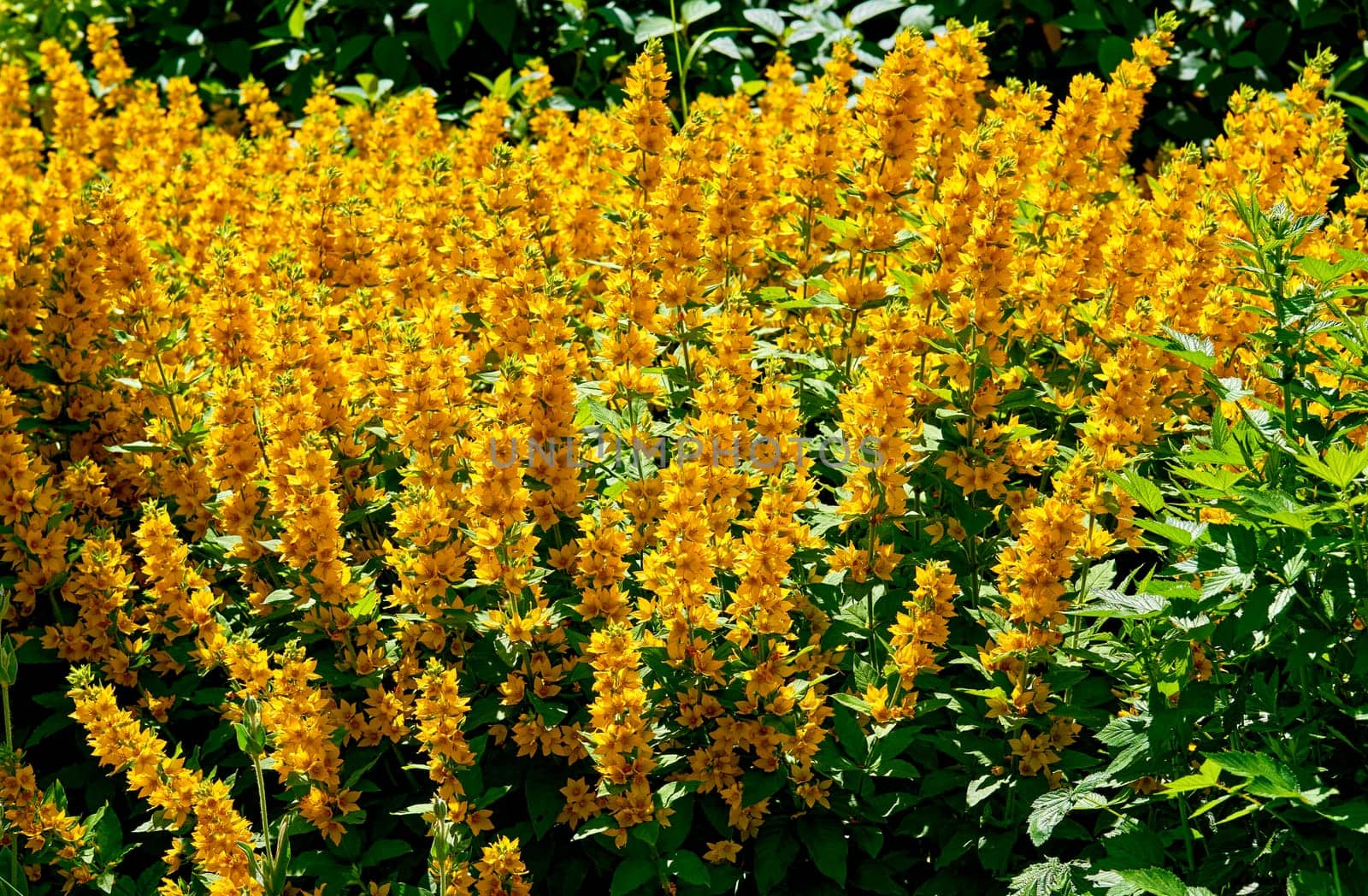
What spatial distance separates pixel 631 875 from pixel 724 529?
72 cm

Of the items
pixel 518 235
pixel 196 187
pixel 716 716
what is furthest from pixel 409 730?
pixel 196 187

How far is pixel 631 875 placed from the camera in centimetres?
268

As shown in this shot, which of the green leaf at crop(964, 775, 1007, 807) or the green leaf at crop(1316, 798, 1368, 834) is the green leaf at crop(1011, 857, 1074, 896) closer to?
the green leaf at crop(964, 775, 1007, 807)

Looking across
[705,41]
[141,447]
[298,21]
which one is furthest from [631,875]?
[298,21]

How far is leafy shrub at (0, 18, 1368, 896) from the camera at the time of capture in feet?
Result: 8.37

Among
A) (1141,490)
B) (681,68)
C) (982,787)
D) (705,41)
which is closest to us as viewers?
(1141,490)

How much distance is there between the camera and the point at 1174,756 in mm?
2600

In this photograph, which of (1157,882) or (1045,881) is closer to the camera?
(1157,882)

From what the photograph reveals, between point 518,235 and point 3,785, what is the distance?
A: 169cm

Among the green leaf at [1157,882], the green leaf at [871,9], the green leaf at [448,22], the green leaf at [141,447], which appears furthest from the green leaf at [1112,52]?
the green leaf at [1157,882]

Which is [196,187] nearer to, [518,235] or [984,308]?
[518,235]

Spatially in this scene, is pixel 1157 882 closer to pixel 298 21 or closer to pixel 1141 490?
pixel 1141 490

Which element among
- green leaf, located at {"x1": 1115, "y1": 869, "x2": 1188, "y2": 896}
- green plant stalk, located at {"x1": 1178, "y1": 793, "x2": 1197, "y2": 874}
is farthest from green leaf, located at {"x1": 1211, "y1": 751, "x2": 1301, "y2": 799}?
green plant stalk, located at {"x1": 1178, "y1": 793, "x2": 1197, "y2": 874}

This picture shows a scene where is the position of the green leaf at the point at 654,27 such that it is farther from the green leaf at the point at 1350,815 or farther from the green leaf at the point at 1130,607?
the green leaf at the point at 1350,815
